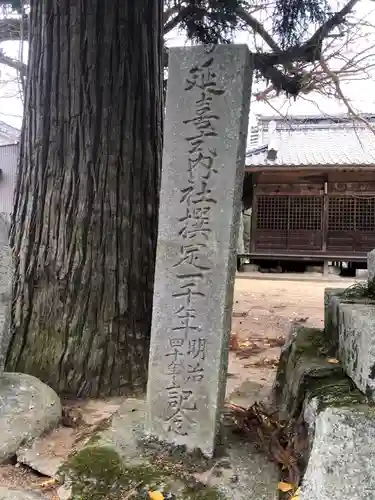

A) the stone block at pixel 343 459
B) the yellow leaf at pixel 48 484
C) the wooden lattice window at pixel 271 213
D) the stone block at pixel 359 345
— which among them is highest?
the wooden lattice window at pixel 271 213

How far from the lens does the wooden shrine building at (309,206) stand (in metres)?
14.6

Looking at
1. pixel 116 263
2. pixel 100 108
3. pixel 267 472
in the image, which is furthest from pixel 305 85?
pixel 267 472

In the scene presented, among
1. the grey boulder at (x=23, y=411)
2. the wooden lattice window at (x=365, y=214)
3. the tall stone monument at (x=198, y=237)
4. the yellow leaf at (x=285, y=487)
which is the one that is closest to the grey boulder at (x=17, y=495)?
the grey boulder at (x=23, y=411)

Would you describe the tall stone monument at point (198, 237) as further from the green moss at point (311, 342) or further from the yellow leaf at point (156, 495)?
the green moss at point (311, 342)

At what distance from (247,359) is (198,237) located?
2629mm

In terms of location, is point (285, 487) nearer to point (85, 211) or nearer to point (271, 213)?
point (85, 211)

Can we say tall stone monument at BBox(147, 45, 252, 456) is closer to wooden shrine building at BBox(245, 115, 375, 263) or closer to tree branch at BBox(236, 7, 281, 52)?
tree branch at BBox(236, 7, 281, 52)

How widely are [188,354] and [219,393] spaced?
0.23 metres

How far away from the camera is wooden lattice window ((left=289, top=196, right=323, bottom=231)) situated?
15219mm

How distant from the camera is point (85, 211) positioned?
327 centimetres

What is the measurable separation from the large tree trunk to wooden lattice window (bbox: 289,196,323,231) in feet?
40.7

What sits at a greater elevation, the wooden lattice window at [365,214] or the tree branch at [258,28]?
the tree branch at [258,28]

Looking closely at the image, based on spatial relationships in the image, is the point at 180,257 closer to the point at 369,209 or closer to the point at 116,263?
the point at 116,263

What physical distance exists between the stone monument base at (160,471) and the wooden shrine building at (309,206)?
12655 millimetres
